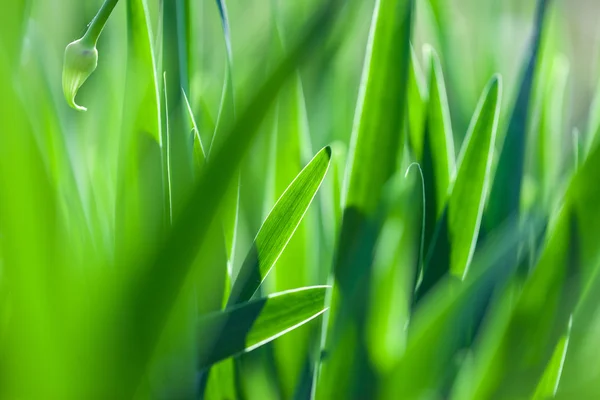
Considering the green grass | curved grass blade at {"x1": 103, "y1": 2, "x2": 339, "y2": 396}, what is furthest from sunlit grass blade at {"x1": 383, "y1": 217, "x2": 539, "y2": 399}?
curved grass blade at {"x1": 103, "y1": 2, "x2": 339, "y2": 396}

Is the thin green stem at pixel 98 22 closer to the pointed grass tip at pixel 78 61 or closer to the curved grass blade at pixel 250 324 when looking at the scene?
the pointed grass tip at pixel 78 61

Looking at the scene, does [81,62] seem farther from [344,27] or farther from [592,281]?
[592,281]

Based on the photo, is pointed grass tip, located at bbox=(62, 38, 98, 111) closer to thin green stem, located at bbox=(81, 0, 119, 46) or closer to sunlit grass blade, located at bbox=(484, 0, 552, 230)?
thin green stem, located at bbox=(81, 0, 119, 46)

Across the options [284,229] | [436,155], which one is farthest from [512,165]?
[284,229]

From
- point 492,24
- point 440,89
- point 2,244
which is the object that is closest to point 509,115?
point 440,89

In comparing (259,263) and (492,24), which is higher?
(492,24)

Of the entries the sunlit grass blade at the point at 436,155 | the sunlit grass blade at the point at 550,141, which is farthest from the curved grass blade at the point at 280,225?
the sunlit grass blade at the point at 550,141

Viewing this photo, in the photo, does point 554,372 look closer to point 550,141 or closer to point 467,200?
point 467,200
